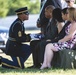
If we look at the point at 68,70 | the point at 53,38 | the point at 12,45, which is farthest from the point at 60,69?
the point at 12,45

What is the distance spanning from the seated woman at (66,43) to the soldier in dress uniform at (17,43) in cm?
90

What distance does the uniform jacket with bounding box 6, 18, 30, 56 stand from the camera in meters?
10.8

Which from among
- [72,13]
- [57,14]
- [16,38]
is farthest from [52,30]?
[16,38]

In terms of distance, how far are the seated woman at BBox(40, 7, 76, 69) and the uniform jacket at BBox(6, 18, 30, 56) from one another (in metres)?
1.01

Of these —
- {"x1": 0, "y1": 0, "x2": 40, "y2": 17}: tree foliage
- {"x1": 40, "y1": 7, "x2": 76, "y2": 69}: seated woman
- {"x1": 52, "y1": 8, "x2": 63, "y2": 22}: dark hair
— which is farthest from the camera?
{"x1": 0, "y1": 0, "x2": 40, "y2": 17}: tree foliage

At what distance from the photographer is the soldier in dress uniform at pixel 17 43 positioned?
10.8 metres

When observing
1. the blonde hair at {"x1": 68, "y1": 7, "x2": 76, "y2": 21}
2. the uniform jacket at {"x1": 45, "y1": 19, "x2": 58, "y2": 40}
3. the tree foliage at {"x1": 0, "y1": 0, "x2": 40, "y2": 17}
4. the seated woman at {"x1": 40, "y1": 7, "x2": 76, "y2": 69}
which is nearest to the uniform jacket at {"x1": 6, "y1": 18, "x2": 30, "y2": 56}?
the uniform jacket at {"x1": 45, "y1": 19, "x2": 58, "y2": 40}

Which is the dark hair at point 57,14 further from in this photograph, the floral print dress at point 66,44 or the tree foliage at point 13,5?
the tree foliage at point 13,5

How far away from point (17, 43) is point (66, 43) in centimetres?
145

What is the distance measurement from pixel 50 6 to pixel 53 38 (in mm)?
800

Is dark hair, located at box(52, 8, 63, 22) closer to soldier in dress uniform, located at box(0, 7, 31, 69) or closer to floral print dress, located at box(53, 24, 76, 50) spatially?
floral print dress, located at box(53, 24, 76, 50)

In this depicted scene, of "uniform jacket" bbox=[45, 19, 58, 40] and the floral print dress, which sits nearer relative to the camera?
the floral print dress

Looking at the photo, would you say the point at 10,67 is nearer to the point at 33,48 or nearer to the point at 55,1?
the point at 33,48

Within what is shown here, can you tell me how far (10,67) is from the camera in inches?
422
